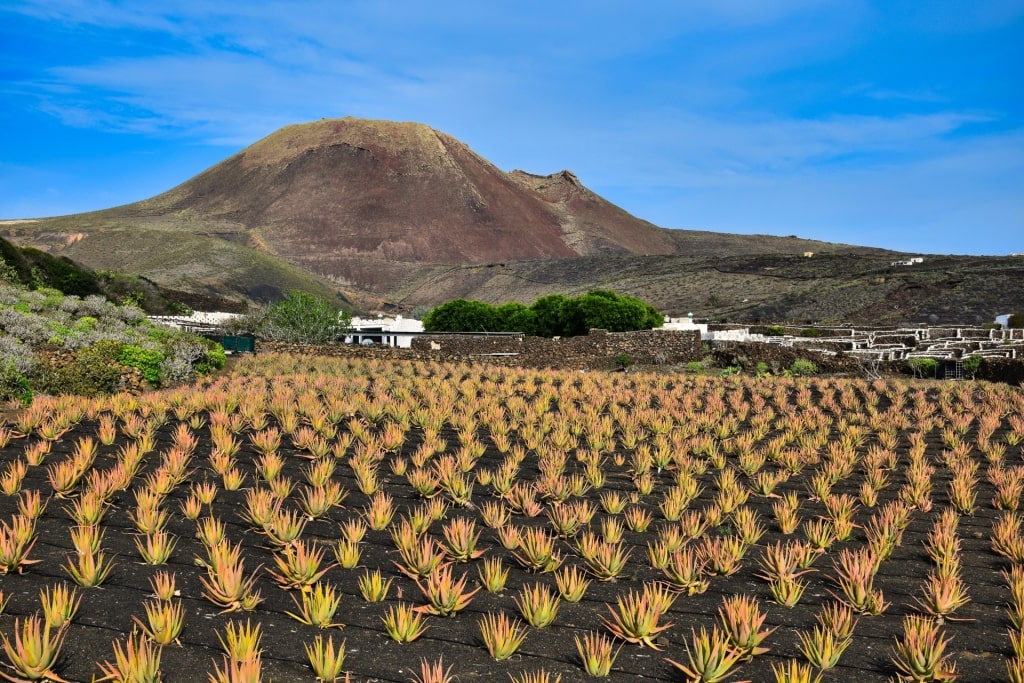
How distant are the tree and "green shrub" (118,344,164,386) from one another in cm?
2216

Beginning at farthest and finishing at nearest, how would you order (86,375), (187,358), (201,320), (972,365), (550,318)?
(550,318), (201,320), (972,365), (187,358), (86,375)

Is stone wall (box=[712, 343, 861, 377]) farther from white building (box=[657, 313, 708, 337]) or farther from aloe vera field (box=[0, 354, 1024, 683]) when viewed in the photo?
aloe vera field (box=[0, 354, 1024, 683])

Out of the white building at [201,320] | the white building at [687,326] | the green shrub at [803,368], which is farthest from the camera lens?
the white building at [201,320]

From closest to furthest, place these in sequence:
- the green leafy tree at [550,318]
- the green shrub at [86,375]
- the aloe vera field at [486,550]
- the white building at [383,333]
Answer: the aloe vera field at [486,550] < the green shrub at [86,375] < the white building at [383,333] < the green leafy tree at [550,318]

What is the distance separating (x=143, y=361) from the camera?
62.8ft

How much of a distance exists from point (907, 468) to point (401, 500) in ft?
22.7

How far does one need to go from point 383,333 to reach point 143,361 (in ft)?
103

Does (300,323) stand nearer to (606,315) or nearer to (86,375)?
(606,315)

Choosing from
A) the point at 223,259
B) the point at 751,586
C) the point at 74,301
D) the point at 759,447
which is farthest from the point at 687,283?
the point at 751,586

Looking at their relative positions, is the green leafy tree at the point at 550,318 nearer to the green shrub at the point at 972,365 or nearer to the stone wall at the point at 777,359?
the stone wall at the point at 777,359

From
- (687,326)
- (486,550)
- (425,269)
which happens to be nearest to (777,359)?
(687,326)

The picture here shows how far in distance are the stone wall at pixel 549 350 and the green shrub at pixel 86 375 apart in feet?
41.4

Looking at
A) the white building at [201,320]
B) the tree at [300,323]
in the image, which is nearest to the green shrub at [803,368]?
the tree at [300,323]

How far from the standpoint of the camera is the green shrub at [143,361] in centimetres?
1903
